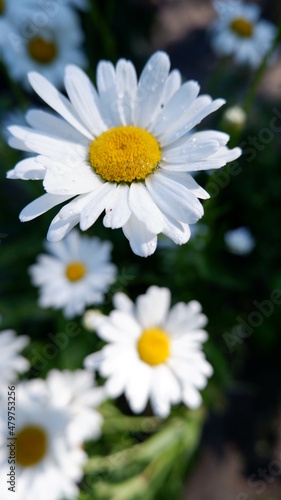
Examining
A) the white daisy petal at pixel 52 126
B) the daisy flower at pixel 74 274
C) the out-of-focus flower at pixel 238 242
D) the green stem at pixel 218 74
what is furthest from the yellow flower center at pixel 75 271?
the green stem at pixel 218 74

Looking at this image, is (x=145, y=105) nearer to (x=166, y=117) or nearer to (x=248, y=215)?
(x=166, y=117)

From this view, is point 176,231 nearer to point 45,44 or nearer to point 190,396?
point 190,396

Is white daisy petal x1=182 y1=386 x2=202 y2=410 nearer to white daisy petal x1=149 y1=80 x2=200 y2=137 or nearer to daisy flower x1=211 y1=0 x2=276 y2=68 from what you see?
white daisy petal x1=149 y1=80 x2=200 y2=137

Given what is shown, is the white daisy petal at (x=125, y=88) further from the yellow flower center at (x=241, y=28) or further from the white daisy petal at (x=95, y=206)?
the yellow flower center at (x=241, y=28)

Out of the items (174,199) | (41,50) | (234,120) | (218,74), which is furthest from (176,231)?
(41,50)

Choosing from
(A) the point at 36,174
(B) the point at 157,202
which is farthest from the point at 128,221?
(A) the point at 36,174

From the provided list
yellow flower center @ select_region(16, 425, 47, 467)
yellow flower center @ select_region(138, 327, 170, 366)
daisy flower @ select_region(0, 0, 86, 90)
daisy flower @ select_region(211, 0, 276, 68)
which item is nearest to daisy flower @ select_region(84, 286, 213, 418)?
yellow flower center @ select_region(138, 327, 170, 366)
